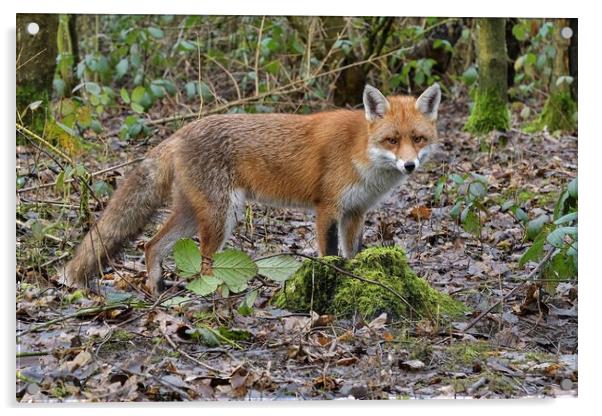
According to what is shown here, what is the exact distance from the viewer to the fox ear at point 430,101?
561 centimetres

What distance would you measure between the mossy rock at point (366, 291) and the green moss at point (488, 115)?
1787 millimetres

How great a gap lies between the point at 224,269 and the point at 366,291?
83 centimetres

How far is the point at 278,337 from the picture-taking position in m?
5.05

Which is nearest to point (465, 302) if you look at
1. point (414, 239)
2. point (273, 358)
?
point (414, 239)

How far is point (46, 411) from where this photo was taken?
4676 mm

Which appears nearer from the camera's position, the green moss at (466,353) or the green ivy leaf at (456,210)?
the green moss at (466,353)

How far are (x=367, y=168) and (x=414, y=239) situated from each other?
2.02ft

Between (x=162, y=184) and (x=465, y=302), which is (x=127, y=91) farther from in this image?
(x=465, y=302)

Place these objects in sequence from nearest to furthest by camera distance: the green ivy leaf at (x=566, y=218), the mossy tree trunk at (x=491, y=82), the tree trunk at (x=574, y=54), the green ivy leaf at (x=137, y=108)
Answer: the green ivy leaf at (x=566, y=218), the tree trunk at (x=574, y=54), the mossy tree trunk at (x=491, y=82), the green ivy leaf at (x=137, y=108)

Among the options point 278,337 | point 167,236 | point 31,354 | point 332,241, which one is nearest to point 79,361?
point 31,354

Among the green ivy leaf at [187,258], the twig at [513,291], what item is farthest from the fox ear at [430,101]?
the green ivy leaf at [187,258]

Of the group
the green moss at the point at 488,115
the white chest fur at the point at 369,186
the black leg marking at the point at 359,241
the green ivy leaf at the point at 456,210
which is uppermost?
the green moss at the point at 488,115

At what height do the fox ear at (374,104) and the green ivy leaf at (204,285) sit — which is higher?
the fox ear at (374,104)

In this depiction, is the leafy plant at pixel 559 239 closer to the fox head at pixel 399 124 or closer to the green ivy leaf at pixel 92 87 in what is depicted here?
the fox head at pixel 399 124
